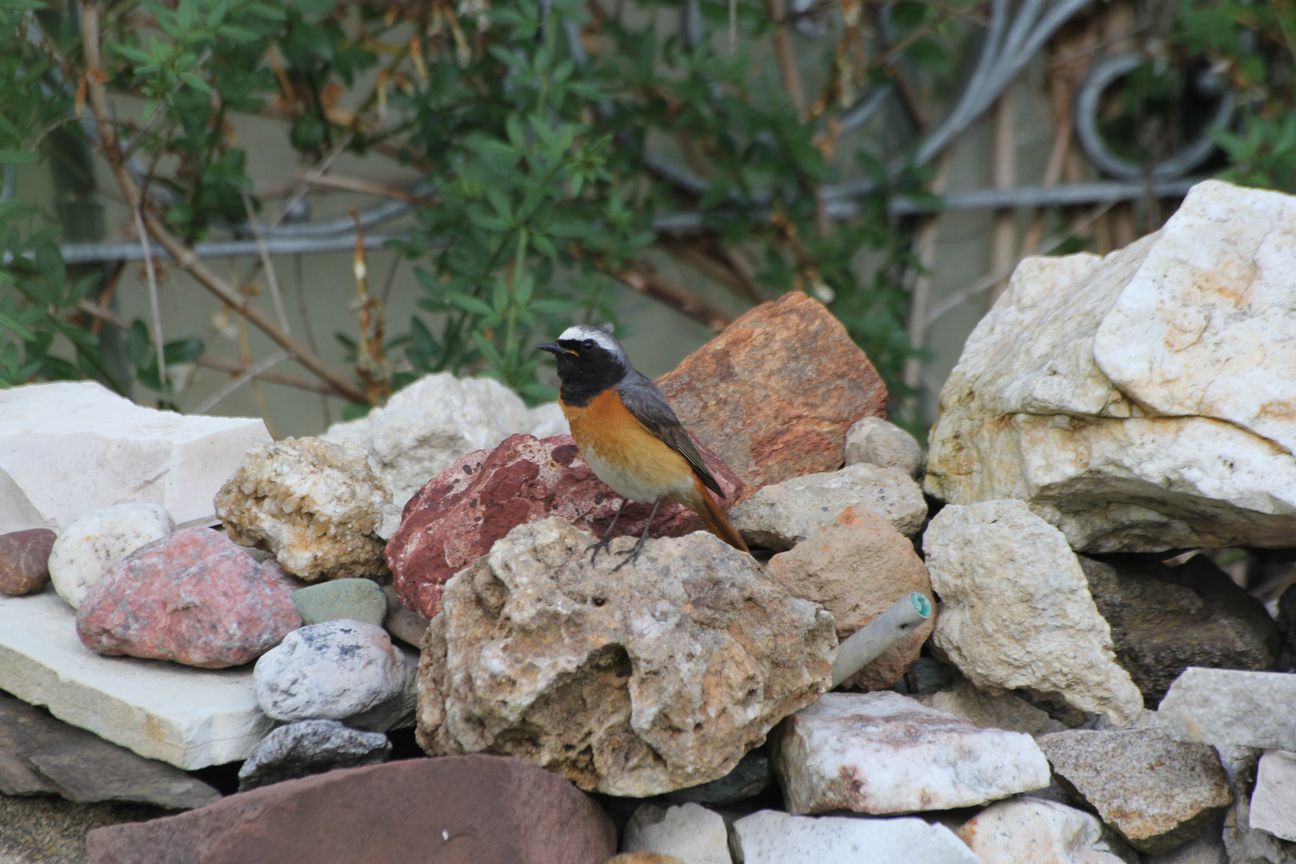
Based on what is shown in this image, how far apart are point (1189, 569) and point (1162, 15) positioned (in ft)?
12.9

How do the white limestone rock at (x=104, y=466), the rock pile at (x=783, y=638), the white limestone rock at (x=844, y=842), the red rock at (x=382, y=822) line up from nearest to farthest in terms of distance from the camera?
1. the red rock at (x=382, y=822)
2. the white limestone rock at (x=844, y=842)
3. the rock pile at (x=783, y=638)
4. the white limestone rock at (x=104, y=466)

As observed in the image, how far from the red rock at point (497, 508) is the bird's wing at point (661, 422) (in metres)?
0.18

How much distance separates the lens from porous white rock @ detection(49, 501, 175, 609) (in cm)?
353

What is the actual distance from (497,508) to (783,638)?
89 centimetres

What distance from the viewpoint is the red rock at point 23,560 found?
11.9 ft

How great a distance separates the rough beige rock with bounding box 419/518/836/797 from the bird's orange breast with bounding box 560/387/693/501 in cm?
35

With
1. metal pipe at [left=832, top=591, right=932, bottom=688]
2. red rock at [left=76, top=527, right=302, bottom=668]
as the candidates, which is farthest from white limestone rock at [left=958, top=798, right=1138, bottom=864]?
red rock at [left=76, top=527, right=302, bottom=668]

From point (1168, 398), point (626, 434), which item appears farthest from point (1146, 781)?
point (626, 434)

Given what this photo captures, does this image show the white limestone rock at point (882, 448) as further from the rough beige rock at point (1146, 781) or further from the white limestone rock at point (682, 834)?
the white limestone rock at point (682, 834)

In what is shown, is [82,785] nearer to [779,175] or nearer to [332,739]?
[332,739]

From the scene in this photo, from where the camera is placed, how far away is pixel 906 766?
9.38 ft

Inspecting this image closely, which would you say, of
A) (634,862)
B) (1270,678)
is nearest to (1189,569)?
(1270,678)

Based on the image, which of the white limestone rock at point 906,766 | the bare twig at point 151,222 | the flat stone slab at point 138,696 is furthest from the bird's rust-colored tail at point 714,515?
the bare twig at point 151,222

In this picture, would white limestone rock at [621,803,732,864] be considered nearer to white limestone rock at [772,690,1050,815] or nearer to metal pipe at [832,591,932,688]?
white limestone rock at [772,690,1050,815]
